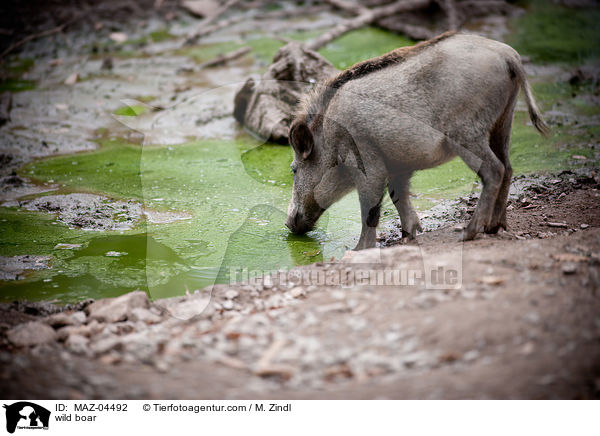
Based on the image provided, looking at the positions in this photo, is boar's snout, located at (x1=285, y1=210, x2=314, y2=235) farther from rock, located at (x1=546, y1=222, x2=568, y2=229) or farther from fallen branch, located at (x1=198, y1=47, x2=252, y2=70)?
fallen branch, located at (x1=198, y1=47, x2=252, y2=70)

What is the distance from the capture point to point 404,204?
5637mm

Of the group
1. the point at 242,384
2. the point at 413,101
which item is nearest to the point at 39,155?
the point at 413,101

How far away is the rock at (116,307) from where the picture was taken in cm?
409

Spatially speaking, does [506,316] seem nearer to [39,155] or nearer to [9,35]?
[39,155]

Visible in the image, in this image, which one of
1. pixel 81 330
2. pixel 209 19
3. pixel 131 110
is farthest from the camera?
pixel 209 19

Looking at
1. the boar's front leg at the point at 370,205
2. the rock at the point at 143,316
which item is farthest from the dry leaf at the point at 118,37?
the rock at the point at 143,316

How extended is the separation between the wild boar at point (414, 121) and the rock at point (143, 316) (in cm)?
215

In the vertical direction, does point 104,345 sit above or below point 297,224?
above

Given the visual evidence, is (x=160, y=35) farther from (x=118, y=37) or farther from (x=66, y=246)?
(x=66, y=246)

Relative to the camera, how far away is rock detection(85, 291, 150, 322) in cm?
409

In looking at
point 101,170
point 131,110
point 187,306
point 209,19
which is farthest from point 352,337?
point 209,19

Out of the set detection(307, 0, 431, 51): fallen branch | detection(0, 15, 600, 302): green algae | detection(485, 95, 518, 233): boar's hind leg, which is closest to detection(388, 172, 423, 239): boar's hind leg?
detection(0, 15, 600, 302): green algae

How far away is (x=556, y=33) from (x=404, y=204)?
9165 millimetres

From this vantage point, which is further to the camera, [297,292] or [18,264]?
[18,264]
